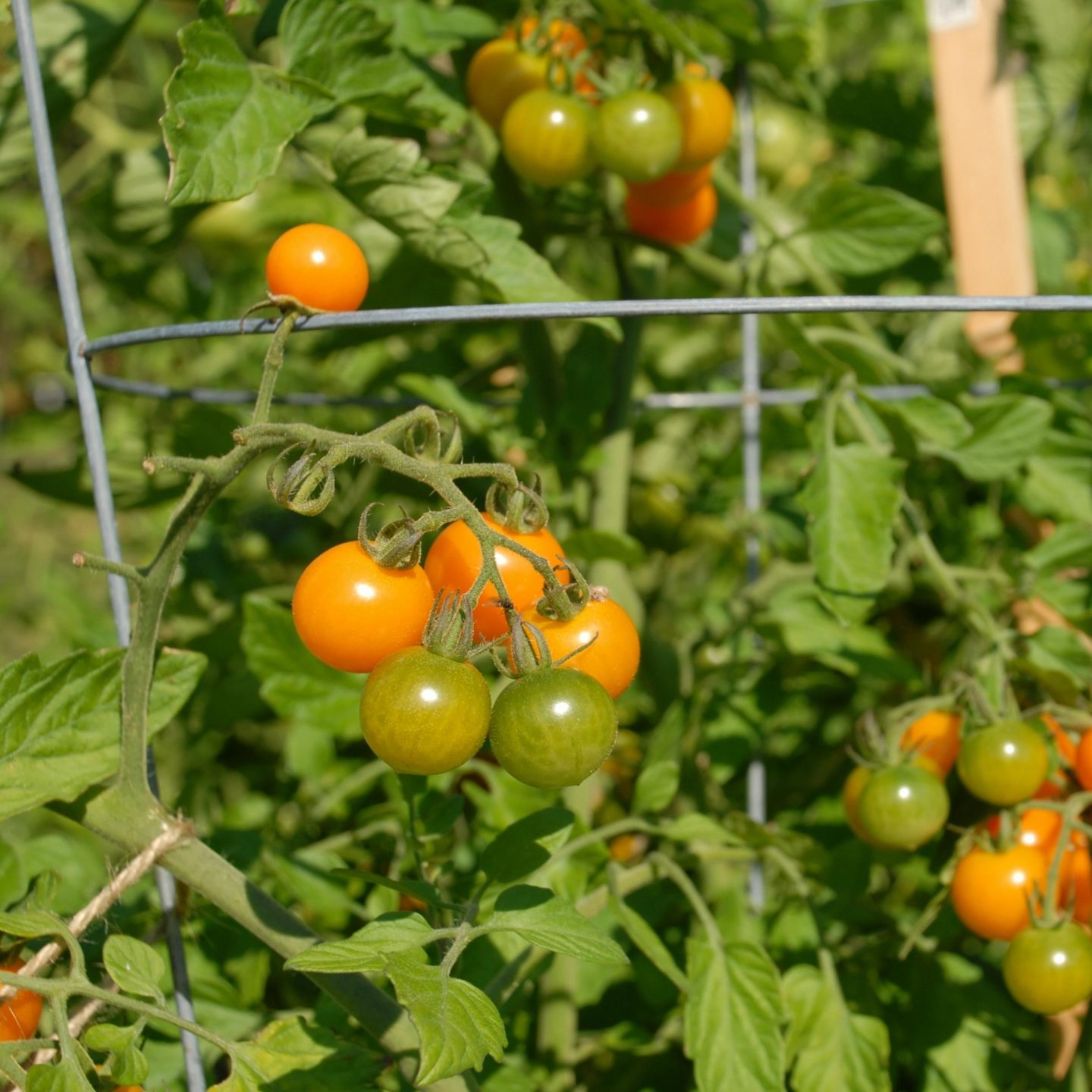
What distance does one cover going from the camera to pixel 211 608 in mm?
1263

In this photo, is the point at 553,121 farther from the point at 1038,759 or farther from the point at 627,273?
the point at 1038,759

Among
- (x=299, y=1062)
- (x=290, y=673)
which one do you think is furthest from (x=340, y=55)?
(x=299, y=1062)

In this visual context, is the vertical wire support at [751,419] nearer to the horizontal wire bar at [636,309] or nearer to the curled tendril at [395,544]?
the horizontal wire bar at [636,309]

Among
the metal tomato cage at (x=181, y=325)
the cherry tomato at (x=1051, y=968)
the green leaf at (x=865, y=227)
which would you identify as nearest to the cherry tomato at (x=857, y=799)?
the cherry tomato at (x=1051, y=968)

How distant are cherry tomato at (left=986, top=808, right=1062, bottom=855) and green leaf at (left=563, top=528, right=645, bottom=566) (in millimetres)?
339

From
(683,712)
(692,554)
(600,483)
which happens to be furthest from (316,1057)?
(692,554)

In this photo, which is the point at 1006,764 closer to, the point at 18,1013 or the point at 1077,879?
the point at 1077,879

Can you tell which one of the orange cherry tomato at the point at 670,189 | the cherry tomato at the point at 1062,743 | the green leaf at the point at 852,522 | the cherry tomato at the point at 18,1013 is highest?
the orange cherry tomato at the point at 670,189

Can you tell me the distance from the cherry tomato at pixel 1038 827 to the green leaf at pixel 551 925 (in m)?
0.40

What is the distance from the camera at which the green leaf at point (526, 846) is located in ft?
2.12

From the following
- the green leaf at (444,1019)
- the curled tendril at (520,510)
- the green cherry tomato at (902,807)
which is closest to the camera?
the green leaf at (444,1019)

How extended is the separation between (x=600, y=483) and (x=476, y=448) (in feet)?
0.47

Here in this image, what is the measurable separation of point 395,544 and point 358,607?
1.4 inches

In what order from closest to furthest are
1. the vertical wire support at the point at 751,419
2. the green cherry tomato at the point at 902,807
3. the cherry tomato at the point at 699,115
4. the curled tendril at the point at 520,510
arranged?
the curled tendril at the point at 520,510 < the green cherry tomato at the point at 902,807 < the cherry tomato at the point at 699,115 < the vertical wire support at the point at 751,419
